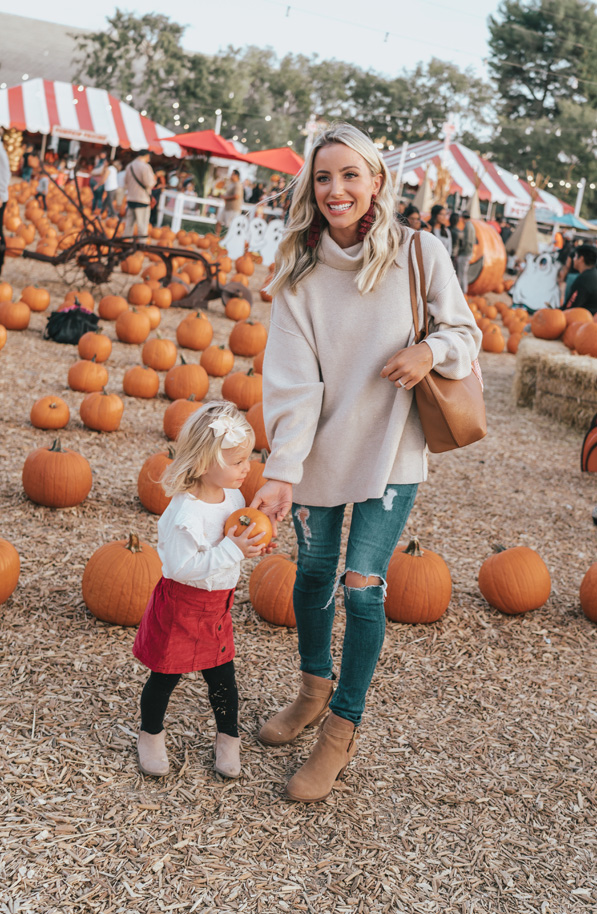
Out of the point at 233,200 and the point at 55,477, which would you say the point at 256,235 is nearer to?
the point at 233,200

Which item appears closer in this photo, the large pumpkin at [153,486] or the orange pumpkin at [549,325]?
the large pumpkin at [153,486]

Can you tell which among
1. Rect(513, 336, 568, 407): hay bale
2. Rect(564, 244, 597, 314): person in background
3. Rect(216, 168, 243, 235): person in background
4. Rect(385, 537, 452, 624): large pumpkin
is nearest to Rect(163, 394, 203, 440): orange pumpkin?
Rect(385, 537, 452, 624): large pumpkin

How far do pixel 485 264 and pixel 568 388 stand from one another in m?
9.52

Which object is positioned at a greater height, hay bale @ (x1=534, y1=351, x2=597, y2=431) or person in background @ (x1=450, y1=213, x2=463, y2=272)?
person in background @ (x1=450, y1=213, x2=463, y2=272)

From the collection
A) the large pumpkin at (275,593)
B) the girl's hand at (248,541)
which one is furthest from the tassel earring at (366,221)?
the large pumpkin at (275,593)

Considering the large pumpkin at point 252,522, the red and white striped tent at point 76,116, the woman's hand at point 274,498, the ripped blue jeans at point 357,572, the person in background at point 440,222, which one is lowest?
the ripped blue jeans at point 357,572

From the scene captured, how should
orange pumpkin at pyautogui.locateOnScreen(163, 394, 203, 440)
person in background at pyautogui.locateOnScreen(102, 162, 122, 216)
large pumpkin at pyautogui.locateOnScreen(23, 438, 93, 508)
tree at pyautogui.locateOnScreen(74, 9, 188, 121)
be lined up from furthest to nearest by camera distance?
tree at pyautogui.locateOnScreen(74, 9, 188, 121), person in background at pyautogui.locateOnScreen(102, 162, 122, 216), orange pumpkin at pyautogui.locateOnScreen(163, 394, 203, 440), large pumpkin at pyautogui.locateOnScreen(23, 438, 93, 508)

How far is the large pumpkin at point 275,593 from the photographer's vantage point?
131 inches

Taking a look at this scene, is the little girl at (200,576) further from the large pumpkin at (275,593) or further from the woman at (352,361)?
the large pumpkin at (275,593)

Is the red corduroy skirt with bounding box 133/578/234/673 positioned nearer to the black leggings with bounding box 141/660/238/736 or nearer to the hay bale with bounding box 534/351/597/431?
the black leggings with bounding box 141/660/238/736

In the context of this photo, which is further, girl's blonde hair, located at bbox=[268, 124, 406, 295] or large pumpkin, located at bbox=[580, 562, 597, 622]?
large pumpkin, located at bbox=[580, 562, 597, 622]

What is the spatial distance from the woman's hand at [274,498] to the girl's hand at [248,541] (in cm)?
11

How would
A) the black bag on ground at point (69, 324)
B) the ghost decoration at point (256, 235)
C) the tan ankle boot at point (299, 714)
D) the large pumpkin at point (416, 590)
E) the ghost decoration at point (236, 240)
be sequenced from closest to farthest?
the tan ankle boot at point (299, 714)
the large pumpkin at point (416, 590)
the black bag on ground at point (69, 324)
the ghost decoration at point (236, 240)
the ghost decoration at point (256, 235)

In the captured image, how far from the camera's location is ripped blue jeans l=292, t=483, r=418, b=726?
225 centimetres
